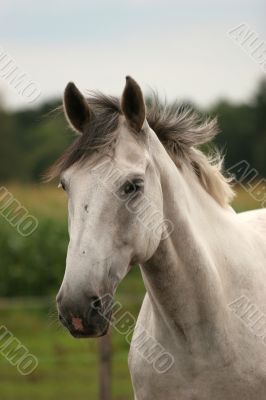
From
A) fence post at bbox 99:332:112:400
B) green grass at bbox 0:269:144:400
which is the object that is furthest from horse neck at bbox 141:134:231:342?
green grass at bbox 0:269:144:400

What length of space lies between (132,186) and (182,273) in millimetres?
624

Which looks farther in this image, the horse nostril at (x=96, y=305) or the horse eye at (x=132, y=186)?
the horse eye at (x=132, y=186)

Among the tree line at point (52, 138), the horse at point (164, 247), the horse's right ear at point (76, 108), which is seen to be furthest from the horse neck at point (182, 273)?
the tree line at point (52, 138)

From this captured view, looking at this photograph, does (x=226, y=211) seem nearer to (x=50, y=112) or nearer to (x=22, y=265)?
(x=50, y=112)

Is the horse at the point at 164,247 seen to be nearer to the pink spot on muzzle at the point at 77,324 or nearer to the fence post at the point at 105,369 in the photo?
the pink spot on muzzle at the point at 77,324

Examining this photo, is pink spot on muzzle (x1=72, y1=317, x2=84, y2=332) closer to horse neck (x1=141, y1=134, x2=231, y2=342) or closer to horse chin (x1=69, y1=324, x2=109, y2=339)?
horse chin (x1=69, y1=324, x2=109, y2=339)

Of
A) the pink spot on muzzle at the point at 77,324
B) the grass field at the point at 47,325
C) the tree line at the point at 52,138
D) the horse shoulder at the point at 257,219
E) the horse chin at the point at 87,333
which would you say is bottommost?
the tree line at the point at 52,138

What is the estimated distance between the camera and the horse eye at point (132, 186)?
3.60 meters

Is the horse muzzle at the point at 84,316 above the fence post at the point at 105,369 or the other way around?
above

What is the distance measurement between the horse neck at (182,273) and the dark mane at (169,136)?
9.2 inches

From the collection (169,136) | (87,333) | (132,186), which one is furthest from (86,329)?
(169,136)

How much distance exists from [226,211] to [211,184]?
21 centimetres

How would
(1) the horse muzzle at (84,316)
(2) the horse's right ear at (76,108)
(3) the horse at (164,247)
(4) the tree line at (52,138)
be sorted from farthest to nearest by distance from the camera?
(4) the tree line at (52,138) → (2) the horse's right ear at (76,108) → (3) the horse at (164,247) → (1) the horse muzzle at (84,316)

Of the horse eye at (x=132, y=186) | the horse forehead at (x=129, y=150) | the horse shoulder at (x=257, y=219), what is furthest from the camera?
the horse shoulder at (x=257, y=219)
